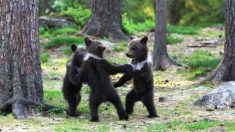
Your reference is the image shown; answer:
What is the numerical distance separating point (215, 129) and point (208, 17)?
1061 inches

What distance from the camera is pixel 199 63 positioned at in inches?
726

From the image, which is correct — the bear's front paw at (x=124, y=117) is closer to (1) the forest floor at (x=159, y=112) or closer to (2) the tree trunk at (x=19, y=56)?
(1) the forest floor at (x=159, y=112)

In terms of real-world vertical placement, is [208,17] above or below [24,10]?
below

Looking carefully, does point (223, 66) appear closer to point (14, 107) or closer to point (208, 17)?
point (14, 107)

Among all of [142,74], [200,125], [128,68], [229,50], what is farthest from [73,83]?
[229,50]

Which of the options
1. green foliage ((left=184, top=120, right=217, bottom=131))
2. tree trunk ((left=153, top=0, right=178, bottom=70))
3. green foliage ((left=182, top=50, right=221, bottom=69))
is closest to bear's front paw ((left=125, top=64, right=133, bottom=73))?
green foliage ((left=184, top=120, right=217, bottom=131))

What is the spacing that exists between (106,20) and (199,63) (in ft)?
19.5

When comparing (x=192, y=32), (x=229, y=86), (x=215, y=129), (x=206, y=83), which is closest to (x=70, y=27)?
(x=192, y=32)

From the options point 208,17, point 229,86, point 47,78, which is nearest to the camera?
point 229,86

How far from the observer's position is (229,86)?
12.5m

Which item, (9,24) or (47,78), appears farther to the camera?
(47,78)

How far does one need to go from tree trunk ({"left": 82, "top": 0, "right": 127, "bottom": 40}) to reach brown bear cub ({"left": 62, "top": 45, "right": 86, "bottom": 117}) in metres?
11.7

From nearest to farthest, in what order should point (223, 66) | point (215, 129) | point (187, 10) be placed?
point (215, 129), point (223, 66), point (187, 10)

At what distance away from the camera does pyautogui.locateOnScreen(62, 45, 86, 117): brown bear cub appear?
1132 cm
